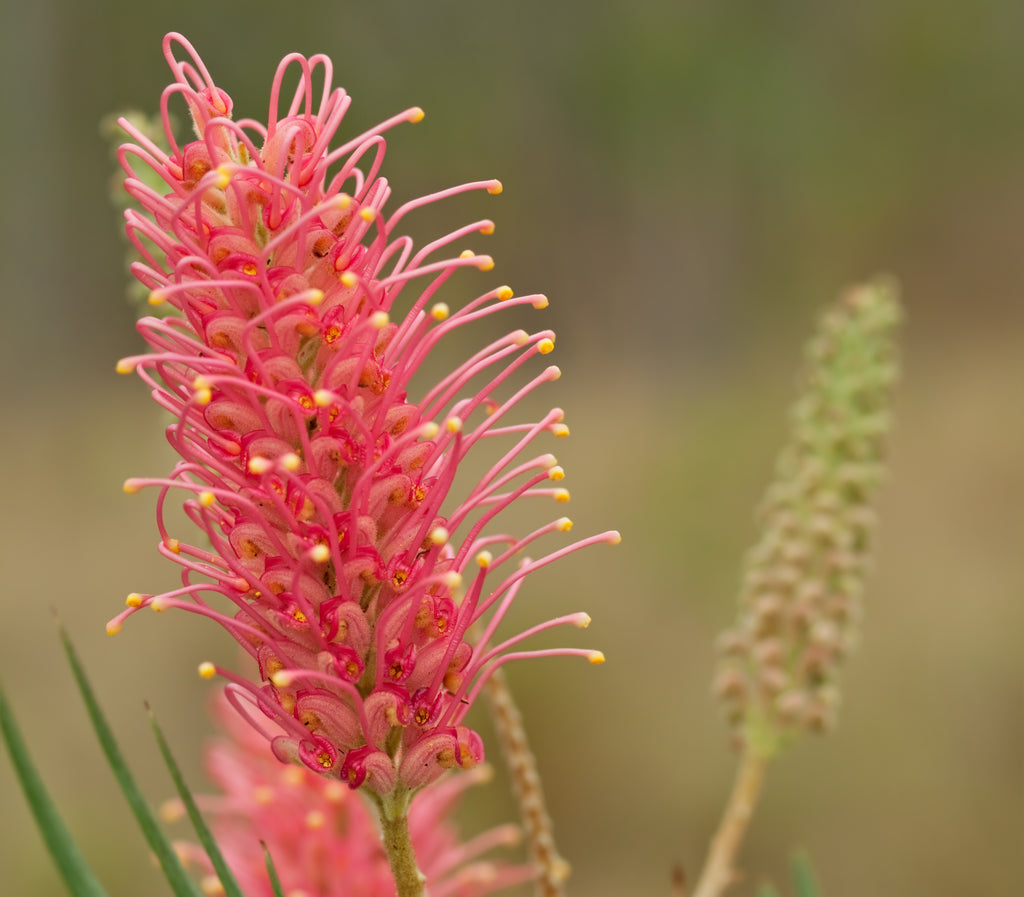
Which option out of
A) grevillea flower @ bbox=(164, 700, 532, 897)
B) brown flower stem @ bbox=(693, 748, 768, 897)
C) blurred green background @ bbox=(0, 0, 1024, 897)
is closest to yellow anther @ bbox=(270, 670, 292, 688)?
grevillea flower @ bbox=(164, 700, 532, 897)

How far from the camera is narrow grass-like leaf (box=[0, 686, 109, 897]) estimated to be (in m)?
0.26

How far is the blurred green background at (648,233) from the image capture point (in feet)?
10.4

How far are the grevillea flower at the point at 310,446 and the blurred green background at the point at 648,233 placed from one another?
2497 mm

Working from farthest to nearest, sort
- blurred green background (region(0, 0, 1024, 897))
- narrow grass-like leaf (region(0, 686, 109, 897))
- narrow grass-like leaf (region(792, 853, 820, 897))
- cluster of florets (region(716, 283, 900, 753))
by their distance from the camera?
blurred green background (region(0, 0, 1024, 897)) < cluster of florets (region(716, 283, 900, 753)) < narrow grass-like leaf (region(792, 853, 820, 897)) < narrow grass-like leaf (region(0, 686, 109, 897))

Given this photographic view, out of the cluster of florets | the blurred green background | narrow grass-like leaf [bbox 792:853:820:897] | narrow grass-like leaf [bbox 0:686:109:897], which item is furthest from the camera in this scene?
the blurred green background

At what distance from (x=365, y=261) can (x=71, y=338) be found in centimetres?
505

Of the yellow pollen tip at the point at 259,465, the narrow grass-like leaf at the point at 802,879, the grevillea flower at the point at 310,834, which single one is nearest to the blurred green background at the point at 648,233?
the grevillea flower at the point at 310,834

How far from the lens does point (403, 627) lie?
333 mm

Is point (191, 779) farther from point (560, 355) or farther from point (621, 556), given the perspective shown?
point (560, 355)

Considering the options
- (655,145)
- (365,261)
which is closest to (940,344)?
(655,145)

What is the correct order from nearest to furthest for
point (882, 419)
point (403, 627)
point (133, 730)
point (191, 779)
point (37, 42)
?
point (403, 627) → point (882, 419) → point (191, 779) → point (133, 730) → point (37, 42)

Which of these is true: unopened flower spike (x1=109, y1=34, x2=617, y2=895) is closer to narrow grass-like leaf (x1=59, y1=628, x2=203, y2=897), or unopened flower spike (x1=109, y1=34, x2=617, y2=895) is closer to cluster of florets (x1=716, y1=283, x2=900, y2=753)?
narrow grass-like leaf (x1=59, y1=628, x2=203, y2=897)

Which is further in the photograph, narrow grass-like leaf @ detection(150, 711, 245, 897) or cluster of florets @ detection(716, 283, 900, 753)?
cluster of florets @ detection(716, 283, 900, 753)

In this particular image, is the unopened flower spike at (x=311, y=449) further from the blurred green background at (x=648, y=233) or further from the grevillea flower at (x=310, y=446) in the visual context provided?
the blurred green background at (x=648, y=233)
